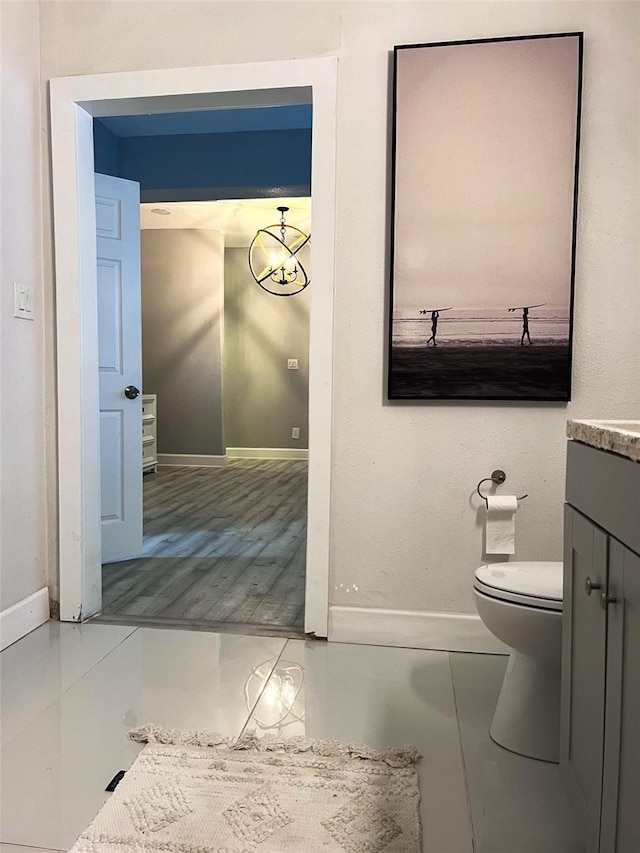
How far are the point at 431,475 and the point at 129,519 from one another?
1.81 m

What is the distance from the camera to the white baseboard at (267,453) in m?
7.73

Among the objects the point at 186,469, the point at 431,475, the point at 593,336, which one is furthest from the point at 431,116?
the point at 186,469

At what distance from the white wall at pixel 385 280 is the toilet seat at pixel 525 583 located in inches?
17.0

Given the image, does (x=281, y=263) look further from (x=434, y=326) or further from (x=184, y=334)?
(x=434, y=326)

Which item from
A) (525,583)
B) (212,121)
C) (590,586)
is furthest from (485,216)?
(212,121)

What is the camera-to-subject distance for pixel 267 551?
355 centimetres

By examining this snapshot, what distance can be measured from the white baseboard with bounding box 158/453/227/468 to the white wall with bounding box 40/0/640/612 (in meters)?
4.88

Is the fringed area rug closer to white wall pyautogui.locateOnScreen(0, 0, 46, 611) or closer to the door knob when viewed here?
the door knob

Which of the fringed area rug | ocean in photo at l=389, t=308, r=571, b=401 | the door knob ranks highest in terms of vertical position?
ocean in photo at l=389, t=308, r=571, b=401

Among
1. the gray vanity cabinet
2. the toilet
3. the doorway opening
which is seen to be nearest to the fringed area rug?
the toilet

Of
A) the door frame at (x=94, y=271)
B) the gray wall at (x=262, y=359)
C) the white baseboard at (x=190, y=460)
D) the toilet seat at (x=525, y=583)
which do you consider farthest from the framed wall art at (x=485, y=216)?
the gray wall at (x=262, y=359)

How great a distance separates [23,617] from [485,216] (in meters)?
2.16

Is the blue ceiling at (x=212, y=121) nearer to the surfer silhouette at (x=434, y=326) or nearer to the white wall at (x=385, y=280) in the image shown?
the white wall at (x=385, y=280)

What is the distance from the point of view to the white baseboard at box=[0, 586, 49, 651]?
226 centimetres
